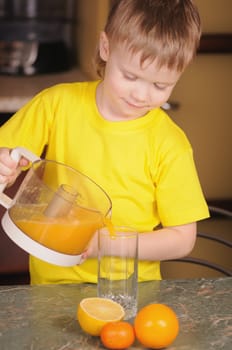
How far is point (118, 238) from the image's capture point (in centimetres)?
139

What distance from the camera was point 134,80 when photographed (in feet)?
4.91

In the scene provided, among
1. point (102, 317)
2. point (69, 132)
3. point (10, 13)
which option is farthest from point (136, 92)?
point (10, 13)

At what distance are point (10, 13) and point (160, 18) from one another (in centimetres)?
162

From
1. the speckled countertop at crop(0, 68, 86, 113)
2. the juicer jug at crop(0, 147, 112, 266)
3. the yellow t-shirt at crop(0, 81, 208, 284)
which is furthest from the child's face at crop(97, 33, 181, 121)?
the speckled countertop at crop(0, 68, 86, 113)

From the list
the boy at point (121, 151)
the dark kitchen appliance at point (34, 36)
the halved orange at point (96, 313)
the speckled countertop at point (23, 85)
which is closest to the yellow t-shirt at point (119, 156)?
the boy at point (121, 151)

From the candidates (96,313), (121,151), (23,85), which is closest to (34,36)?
(23,85)

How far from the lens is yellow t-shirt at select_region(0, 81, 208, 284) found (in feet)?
5.38

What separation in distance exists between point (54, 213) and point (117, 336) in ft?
0.82

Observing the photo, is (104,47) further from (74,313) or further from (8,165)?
→ (74,313)

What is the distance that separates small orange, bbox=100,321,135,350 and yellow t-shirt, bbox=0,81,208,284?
0.39 meters

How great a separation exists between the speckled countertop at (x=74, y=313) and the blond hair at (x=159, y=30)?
1.42 feet

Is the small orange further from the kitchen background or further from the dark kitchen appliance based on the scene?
the dark kitchen appliance

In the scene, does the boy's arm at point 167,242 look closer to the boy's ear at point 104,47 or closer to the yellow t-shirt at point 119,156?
the yellow t-shirt at point 119,156

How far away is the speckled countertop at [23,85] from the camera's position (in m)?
2.57
